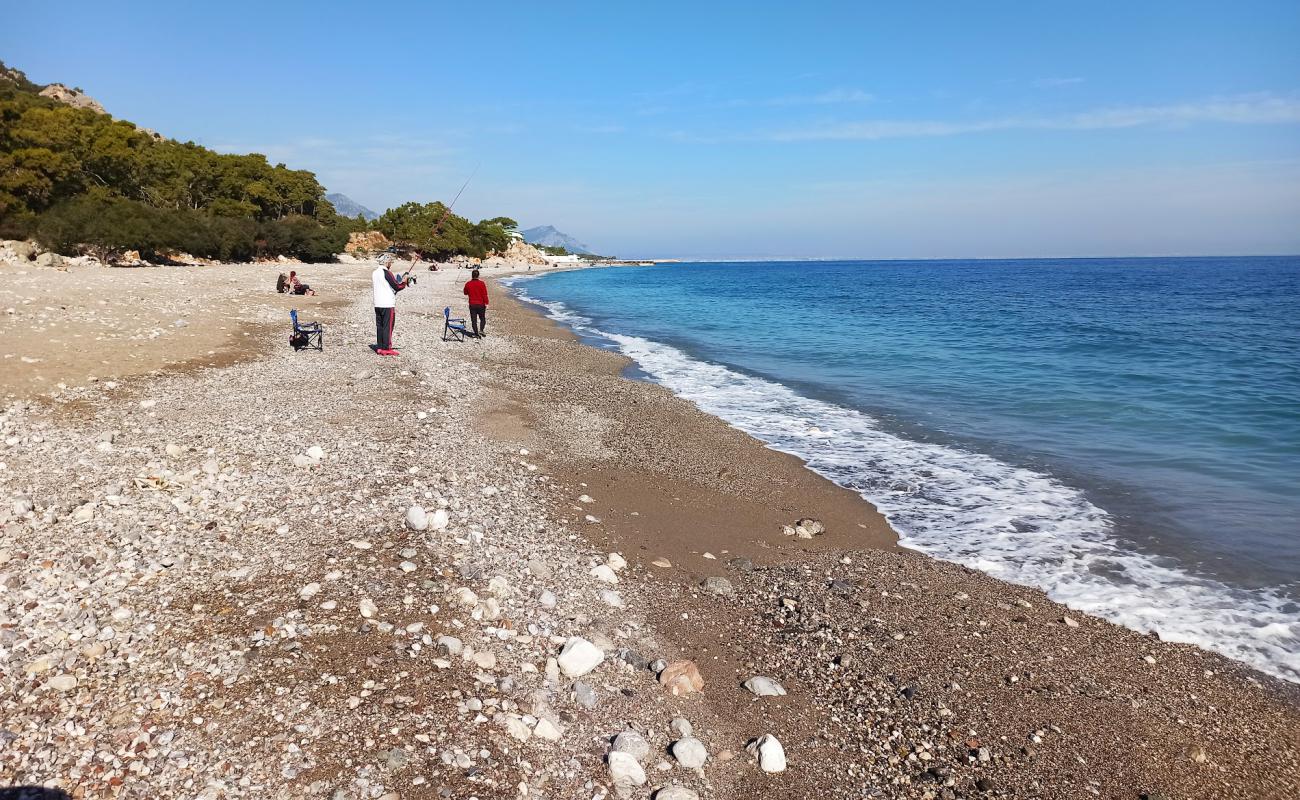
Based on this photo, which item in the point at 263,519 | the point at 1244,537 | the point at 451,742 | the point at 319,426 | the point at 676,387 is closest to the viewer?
the point at 451,742

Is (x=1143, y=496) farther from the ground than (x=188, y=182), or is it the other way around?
(x=188, y=182)

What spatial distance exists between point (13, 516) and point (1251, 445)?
19.6 meters

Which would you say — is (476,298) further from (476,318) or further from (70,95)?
(70,95)

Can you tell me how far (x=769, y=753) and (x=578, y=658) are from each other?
59.9 inches

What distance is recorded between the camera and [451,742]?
3.96 metres

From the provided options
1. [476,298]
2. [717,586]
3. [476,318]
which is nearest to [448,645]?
[717,586]

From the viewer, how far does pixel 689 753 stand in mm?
4234

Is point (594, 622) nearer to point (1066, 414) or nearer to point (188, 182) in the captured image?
point (1066, 414)

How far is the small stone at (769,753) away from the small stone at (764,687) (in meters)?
0.56

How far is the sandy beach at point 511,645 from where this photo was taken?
3.92 m

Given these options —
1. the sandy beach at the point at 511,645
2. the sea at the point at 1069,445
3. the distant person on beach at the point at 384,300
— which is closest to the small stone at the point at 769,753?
the sandy beach at the point at 511,645

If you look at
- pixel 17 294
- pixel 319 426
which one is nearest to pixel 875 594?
pixel 319 426

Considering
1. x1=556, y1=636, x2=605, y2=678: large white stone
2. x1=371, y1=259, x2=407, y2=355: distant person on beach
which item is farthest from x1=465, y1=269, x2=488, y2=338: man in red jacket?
x1=556, y1=636, x2=605, y2=678: large white stone

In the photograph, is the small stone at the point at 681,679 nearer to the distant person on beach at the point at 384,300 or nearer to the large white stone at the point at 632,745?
the large white stone at the point at 632,745
